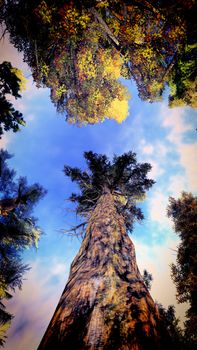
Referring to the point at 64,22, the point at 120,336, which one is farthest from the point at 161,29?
the point at 120,336

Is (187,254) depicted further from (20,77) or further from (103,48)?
(103,48)

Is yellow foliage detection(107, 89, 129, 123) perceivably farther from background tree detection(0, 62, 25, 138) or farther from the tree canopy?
background tree detection(0, 62, 25, 138)

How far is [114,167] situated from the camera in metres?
10.7

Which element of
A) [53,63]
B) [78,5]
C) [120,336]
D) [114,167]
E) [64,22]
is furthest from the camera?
[53,63]

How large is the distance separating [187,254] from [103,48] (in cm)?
1225

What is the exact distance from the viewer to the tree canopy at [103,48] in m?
8.59

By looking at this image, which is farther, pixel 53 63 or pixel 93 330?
pixel 53 63

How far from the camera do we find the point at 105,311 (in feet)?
8.43

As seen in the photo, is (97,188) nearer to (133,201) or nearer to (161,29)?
(133,201)

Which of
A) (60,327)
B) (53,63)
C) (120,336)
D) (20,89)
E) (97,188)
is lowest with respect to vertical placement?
(60,327)

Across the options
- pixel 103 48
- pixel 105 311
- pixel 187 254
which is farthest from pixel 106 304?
pixel 103 48

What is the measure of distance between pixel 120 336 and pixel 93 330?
31cm

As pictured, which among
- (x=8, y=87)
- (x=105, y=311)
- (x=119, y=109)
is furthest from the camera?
(x=119, y=109)

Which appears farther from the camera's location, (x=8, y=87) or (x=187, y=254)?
(x=187, y=254)
